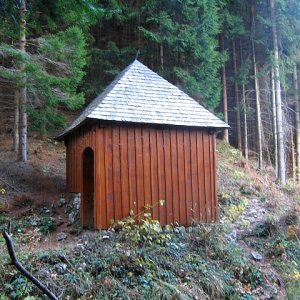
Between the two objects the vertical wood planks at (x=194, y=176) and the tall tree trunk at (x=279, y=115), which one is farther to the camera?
the tall tree trunk at (x=279, y=115)

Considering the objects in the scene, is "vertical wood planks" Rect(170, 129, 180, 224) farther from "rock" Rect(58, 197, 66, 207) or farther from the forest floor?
"rock" Rect(58, 197, 66, 207)

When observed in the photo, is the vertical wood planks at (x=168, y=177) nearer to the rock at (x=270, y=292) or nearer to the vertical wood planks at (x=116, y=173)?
the vertical wood planks at (x=116, y=173)

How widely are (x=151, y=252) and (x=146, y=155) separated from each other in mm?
2294

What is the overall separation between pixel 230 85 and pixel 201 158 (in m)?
11.6

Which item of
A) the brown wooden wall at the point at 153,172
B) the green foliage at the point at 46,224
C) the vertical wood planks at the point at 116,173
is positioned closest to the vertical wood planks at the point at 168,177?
the brown wooden wall at the point at 153,172

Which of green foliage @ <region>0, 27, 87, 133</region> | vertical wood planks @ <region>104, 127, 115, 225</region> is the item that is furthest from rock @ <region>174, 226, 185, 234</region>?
green foliage @ <region>0, 27, 87, 133</region>

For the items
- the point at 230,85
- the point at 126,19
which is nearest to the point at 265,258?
the point at 126,19

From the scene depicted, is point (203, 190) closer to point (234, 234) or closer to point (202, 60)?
point (234, 234)

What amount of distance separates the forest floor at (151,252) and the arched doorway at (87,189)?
0.34 metres

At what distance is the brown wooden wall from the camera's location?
7098 millimetres

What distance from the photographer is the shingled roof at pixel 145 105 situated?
24.1ft

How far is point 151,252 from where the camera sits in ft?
20.5

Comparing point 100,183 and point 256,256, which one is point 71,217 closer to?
point 100,183

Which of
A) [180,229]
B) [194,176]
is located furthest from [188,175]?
[180,229]
